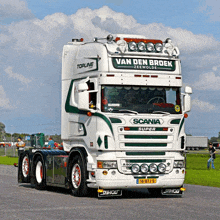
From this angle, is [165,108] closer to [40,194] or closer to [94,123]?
[94,123]

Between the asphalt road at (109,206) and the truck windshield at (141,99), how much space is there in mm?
2317

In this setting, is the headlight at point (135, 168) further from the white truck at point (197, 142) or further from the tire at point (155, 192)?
the white truck at point (197, 142)

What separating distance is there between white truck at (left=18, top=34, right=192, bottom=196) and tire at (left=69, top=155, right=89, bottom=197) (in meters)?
0.01

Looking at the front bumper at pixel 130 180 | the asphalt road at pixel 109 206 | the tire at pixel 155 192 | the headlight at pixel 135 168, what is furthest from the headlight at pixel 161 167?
the tire at pixel 155 192

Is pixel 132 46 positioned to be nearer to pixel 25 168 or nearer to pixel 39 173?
pixel 39 173

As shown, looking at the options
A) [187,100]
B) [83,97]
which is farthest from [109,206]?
[187,100]

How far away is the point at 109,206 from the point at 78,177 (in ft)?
8.36

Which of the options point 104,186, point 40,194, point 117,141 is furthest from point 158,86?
point 40,194

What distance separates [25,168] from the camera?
18.7 metres

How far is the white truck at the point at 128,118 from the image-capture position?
14.1 m

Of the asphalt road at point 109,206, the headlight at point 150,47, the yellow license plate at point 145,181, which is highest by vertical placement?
the headlight at point 150,47

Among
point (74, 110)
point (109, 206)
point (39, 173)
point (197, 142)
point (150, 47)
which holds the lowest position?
point (109, 206)

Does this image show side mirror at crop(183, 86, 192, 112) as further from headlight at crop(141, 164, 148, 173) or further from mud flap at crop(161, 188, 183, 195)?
mud flap at crop(161, 188, 183, 195)

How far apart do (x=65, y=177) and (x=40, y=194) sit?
903 mm
